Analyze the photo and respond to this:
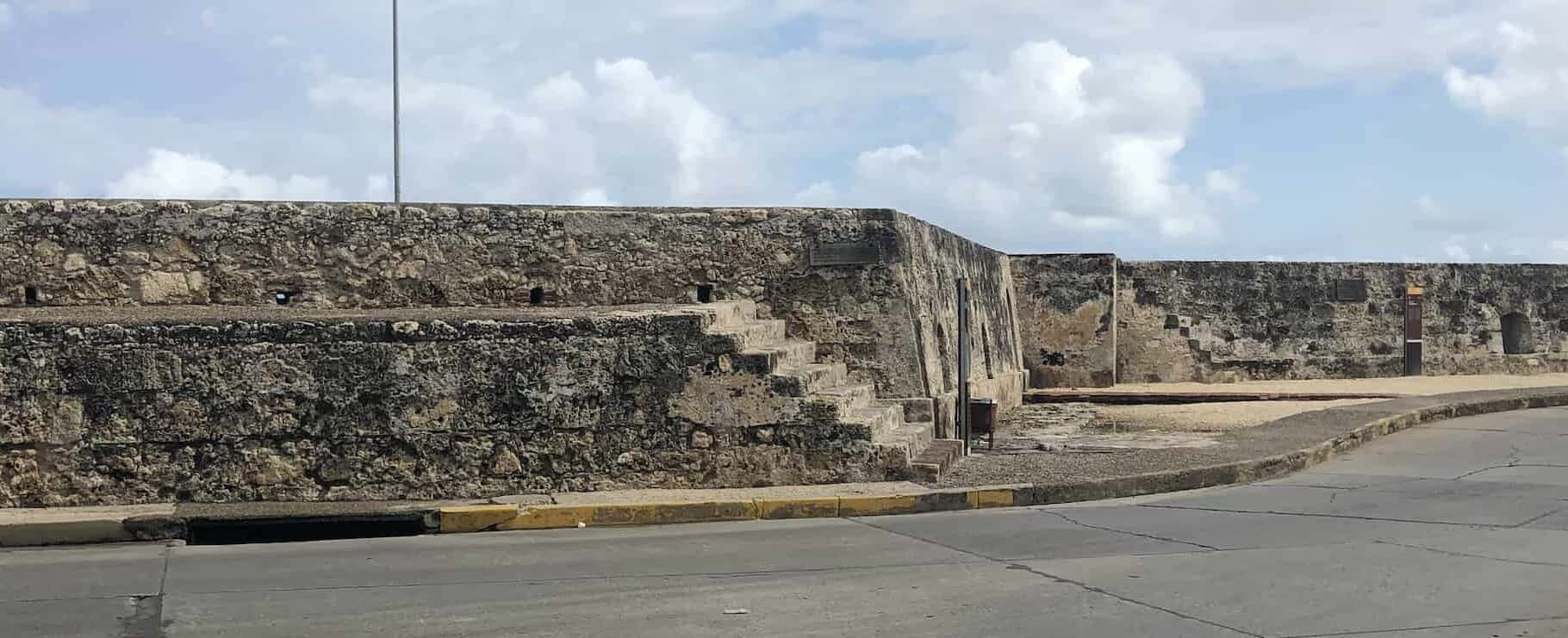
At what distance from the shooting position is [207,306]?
34.7 feet

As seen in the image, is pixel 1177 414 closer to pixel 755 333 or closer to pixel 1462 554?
pixel 755 333

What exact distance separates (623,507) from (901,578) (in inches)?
106

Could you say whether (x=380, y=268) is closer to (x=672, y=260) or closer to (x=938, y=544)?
(x=672, y=260)

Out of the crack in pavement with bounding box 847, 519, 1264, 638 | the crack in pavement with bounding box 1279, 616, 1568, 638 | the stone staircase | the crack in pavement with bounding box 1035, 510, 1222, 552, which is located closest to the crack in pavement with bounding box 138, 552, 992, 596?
the crack in pavement with bounding box 847, 519, 1264, 638

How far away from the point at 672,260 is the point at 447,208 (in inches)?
73.7

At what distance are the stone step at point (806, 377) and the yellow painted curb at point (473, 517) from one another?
205cm

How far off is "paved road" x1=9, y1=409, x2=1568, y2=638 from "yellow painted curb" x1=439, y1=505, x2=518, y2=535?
0.23 metres

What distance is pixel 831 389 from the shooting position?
10.8 metres

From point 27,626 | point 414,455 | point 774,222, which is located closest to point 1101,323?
point 774,222

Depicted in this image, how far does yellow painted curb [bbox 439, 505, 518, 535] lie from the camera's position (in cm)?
878

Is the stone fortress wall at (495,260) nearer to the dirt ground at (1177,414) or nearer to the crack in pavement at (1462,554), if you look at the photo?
the dirt ground at (1177,414)

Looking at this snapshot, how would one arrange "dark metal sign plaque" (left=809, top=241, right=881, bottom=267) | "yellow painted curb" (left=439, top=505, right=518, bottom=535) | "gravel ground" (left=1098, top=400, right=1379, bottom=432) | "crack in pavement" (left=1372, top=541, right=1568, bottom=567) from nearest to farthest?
1. "crack in pavement" (left=1372, top=541, right=1568, bottom=567)
2. "yellow painted curb" (left=439, top=505, right=518, bottom=535)
3. "dark metal sign plaque" (left=809, top=241, right=881, bottom=267)
4. "gravel ground" (left=1098, top=400, right=1379, bottom=432)

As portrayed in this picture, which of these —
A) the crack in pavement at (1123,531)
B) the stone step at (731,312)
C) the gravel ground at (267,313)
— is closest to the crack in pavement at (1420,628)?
the crack in pavement at (1123,531)

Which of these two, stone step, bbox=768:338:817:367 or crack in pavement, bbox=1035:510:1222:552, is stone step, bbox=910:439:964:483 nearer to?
crack in pavement, bbox=1035:510:1222:552
